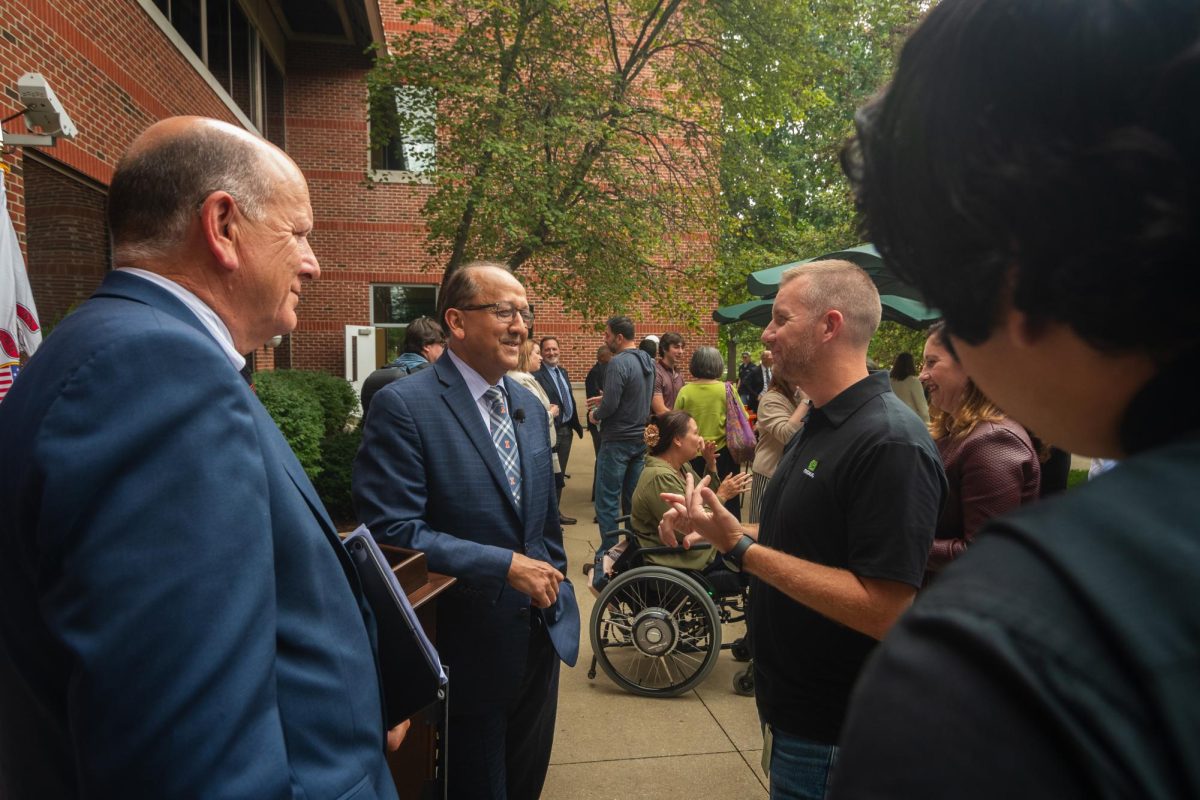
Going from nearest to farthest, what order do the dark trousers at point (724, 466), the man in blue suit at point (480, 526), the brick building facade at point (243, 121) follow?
the man in blue suit at point (480, 526), the brick building facade at point (243, 121), the dark trousers at point (724, 466)

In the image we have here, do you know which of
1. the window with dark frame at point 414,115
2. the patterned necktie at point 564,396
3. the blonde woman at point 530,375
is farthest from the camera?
the window with dark frame at point 414,115

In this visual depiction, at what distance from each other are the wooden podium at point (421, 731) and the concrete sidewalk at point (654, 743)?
1.71 metres

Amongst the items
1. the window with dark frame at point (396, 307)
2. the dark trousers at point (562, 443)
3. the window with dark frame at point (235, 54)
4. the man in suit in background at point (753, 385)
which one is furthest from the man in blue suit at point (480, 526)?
the window with dark frame at point (396, 307)

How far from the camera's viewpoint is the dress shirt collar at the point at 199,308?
1.33 meters

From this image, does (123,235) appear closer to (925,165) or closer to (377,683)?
(377,683)

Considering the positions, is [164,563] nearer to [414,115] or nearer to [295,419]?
[295,419]

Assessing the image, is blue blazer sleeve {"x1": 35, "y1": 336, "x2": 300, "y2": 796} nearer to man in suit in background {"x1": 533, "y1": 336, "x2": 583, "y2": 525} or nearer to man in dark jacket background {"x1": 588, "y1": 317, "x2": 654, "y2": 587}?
man in dark jacket background {"x1": 588, "y1": 317, "x2": 654, "y2": 587}

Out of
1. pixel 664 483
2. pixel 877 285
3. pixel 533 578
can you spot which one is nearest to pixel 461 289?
pixel 533 578

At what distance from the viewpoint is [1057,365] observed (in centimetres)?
60

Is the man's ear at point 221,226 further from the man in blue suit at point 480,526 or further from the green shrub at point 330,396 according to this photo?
the green shrub at point 330,396

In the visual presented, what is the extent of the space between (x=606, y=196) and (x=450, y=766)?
10.1 metres

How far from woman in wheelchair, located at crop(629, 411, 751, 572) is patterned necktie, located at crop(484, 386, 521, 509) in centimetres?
192

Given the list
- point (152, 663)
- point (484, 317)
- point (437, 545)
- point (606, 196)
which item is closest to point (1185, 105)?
point (152, 663)

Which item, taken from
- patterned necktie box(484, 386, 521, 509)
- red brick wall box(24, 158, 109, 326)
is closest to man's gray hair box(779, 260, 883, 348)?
patterned necktie box(484, 386, 521, 509)
